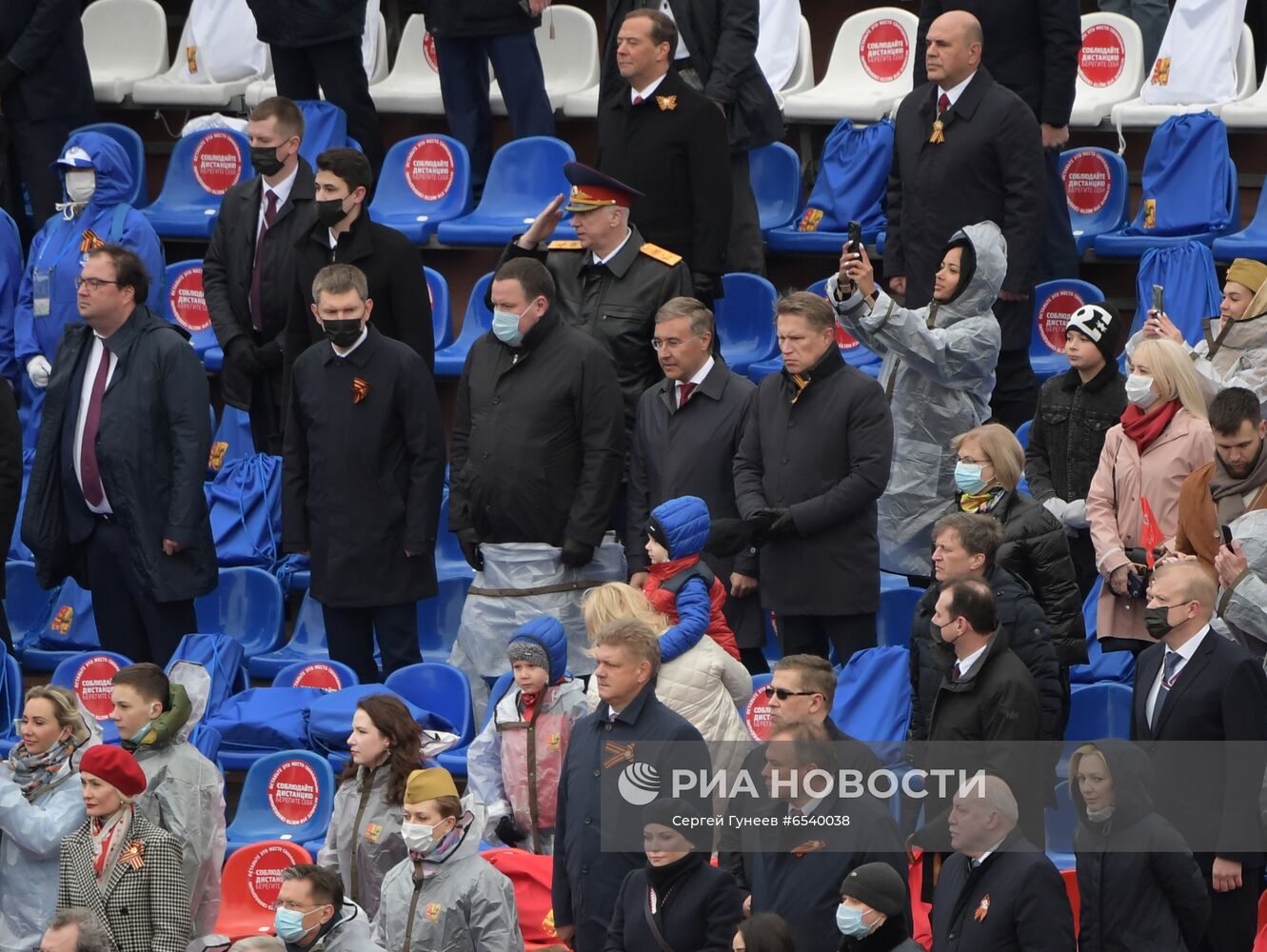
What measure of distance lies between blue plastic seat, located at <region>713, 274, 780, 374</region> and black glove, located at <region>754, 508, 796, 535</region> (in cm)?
228

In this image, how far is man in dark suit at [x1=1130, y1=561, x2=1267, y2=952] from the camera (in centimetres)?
713

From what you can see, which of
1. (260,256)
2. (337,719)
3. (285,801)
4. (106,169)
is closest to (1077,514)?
(337,719)

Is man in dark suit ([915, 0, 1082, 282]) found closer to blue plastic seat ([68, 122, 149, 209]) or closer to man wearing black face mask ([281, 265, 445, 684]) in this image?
man wearing black face mask ([281, 265, 445, 684])

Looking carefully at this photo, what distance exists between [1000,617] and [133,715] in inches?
111

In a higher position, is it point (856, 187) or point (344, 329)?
point (344, 329)

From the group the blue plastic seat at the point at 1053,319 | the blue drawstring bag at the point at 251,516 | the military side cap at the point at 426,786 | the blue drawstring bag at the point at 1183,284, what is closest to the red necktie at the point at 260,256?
the blue drawstring bag at the point at 251,516

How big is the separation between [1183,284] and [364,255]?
3.47 m

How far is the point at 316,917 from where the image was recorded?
6969mm

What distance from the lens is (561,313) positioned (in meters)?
9.37

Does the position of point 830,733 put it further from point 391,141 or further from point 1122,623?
point 391,141

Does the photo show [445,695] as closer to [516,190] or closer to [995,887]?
[995,887]

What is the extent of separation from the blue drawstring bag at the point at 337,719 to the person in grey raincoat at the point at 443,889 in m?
1.30

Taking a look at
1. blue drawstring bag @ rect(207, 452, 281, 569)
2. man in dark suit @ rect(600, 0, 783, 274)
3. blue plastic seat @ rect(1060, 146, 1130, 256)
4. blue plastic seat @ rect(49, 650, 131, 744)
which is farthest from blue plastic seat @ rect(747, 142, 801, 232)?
blue plastic seat @ rect(49, 650, 131, 744)

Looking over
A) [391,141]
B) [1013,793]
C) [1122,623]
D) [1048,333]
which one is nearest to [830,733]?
[1013,793]
